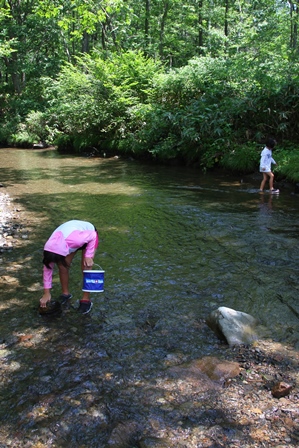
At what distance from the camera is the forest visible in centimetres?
1398

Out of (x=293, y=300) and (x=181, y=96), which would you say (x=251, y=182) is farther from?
(x=293, y=300)

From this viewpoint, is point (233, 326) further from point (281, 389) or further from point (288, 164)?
point (288, 164)

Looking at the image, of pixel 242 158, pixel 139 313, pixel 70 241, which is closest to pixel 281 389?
pixel 139 313

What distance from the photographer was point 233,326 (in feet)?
13.2

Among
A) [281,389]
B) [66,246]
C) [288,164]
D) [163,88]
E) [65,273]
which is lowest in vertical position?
[281,389]

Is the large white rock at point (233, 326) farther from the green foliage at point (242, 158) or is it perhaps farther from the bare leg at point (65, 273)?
the green foliage at point (242, 158)

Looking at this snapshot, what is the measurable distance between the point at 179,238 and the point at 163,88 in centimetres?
1241

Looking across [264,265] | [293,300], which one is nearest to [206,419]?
[293,300]

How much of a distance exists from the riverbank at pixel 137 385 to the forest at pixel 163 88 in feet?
28.9

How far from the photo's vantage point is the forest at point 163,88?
551 inches

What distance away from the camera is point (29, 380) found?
3.43m

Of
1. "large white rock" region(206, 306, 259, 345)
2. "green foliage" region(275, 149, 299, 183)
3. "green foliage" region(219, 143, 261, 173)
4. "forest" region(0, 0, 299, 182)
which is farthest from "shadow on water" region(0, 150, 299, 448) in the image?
"forest" region(0, 0, 299, 182)

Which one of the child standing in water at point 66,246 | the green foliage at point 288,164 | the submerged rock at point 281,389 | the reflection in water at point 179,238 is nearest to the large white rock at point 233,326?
the reflection in water at point 179,238

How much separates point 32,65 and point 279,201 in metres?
27.7
